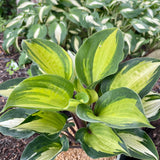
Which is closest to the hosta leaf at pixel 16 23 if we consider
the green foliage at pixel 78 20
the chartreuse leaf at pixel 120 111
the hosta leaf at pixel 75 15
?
the green foliage at pixel 78 20

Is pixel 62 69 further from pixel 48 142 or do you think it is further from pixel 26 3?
pixel 26 3

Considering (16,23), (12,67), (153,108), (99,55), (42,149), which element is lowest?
(12,67)

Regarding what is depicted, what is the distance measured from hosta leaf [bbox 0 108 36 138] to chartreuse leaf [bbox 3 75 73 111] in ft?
0.62

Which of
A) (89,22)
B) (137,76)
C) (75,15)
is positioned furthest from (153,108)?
(75,15)

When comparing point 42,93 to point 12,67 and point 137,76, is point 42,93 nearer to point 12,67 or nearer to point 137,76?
point 137,76

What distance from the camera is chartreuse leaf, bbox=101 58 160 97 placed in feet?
2.14

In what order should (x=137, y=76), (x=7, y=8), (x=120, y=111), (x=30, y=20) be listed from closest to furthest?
1. (x=120, y=111)
2. (x=137, y=76)
3. (x=30, y=20)
4. (x=7, y=8)

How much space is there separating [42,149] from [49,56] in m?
0.40

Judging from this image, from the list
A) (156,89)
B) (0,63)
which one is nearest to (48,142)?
(156,89)

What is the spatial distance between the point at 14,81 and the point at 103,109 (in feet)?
1.32

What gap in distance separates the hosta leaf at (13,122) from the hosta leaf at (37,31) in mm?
973

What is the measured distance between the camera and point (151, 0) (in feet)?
6.19

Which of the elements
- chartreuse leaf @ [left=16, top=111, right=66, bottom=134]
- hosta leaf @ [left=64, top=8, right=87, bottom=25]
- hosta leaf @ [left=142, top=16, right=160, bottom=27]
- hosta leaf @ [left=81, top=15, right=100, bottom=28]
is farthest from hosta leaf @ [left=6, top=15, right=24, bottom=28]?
chartreuse leaf @ [left=16, top=111, right=66, bottom=134]

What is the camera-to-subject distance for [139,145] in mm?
753
